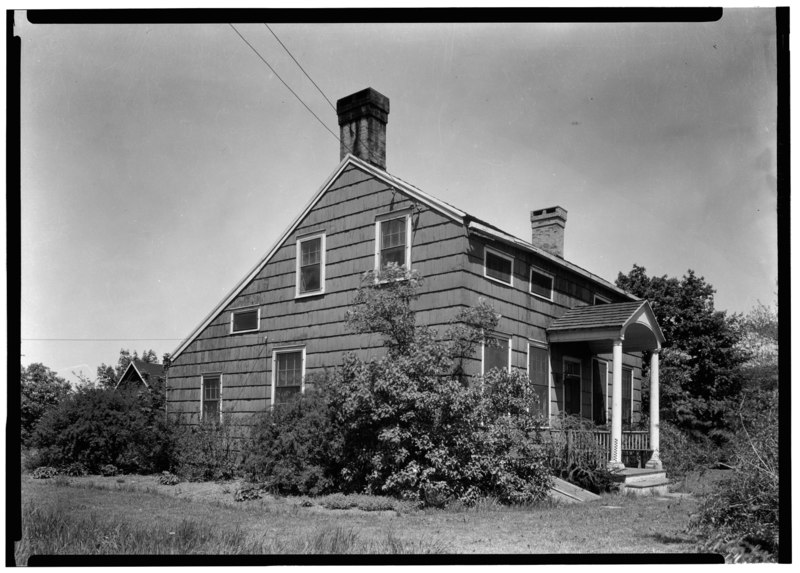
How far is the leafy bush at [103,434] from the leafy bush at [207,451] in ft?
1.31

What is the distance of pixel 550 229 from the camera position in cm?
2012

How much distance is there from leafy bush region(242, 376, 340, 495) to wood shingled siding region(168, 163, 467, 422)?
5.85 ft

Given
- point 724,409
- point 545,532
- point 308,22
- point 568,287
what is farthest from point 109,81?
point 724,409

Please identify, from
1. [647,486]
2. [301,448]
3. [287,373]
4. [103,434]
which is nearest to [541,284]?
[647,486]

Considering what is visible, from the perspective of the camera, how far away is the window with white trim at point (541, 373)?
16047 mm

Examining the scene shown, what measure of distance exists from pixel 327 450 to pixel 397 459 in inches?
69.8

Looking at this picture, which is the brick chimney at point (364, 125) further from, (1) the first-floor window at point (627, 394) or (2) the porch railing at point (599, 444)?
(1) the first-floor window at point (627, 394)

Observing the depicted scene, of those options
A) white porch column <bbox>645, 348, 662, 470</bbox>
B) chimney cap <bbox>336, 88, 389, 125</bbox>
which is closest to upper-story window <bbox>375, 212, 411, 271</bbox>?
chimney cap <bbox>336, 88, 389, 125</bbox>

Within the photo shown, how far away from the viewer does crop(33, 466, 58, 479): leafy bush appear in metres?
14.6

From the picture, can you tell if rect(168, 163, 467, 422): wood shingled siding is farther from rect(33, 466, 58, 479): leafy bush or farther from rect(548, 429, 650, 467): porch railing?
rect(33, 466, 58, 479): leafy bush

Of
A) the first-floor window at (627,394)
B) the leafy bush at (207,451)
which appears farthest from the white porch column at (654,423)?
the leafy bush at (207,451)

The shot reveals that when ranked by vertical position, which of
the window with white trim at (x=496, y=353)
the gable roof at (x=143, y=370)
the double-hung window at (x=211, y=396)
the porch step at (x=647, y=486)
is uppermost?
the window with white trim at (x=496, y=353)

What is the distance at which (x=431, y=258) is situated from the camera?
1416 centimetres

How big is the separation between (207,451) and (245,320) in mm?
3401
